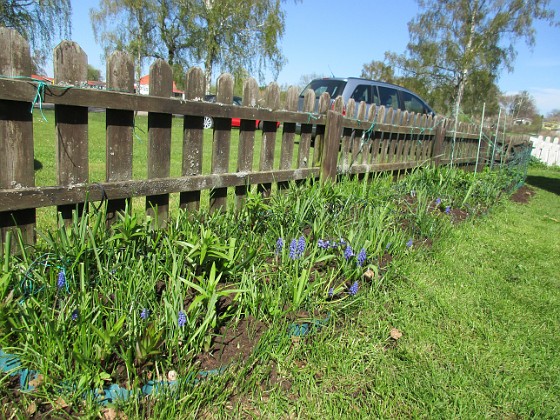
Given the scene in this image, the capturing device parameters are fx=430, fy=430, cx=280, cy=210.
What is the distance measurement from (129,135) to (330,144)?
2358mm

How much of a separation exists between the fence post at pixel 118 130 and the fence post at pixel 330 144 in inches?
88.9

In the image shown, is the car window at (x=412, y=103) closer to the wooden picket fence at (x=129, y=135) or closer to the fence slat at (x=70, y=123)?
the wooden picket fence at (x=129, y=135)

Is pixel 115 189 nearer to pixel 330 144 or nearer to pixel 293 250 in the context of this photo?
pixel 293 250

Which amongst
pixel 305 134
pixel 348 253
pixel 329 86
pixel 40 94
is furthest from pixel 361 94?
pixel 40 94

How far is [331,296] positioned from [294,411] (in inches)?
29.6

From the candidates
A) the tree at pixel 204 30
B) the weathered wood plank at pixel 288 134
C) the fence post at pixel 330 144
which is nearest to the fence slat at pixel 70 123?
the weathered wood plank at pixel 288 134

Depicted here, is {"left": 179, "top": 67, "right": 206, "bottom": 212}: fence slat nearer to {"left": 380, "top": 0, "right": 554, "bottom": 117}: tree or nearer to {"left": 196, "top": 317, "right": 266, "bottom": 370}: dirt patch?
{"left": 196, "top": 317, "right": 266, "bottom": 370}: dirt patch

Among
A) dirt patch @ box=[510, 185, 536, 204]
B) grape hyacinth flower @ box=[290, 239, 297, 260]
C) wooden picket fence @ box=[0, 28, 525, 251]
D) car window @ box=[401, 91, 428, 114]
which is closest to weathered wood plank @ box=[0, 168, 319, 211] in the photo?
wooden picket fence @ box=[0, 28, 525, 251]

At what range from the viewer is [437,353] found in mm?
2299

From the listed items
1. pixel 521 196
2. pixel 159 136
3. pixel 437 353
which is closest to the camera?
pixel 437 353

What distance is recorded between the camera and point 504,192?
23.6 feet

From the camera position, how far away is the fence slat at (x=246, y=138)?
3.47 meters

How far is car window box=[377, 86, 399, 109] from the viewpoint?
9898 mm

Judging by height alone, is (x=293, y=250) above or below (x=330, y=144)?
below
